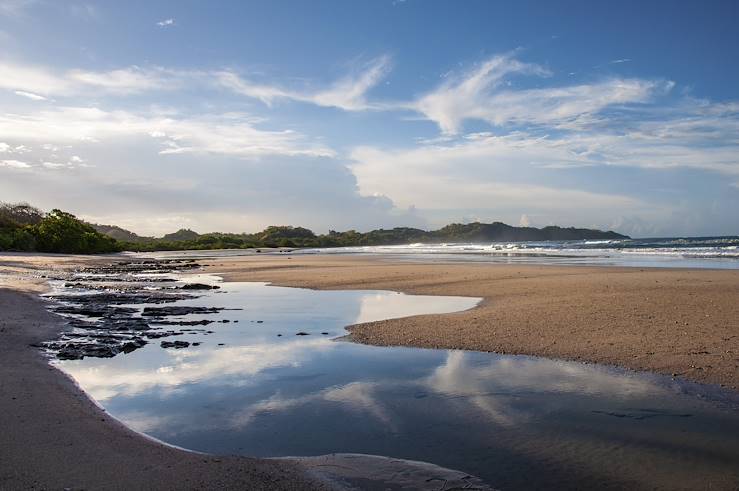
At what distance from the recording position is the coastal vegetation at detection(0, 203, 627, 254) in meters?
61.7

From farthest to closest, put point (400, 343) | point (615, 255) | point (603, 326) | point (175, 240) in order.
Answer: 1. point (175, 240)
2. point (615, 255)
3. point (603, 326)
4. point (400, 343)

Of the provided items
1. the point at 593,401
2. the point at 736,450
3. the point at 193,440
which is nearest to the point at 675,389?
the point at 593,401

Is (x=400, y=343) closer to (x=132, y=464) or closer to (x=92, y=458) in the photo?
(x=132, y=464)

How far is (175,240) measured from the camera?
458 feet

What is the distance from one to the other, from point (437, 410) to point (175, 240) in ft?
468

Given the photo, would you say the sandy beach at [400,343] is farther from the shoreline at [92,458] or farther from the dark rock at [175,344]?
the dark rock at [175,344]

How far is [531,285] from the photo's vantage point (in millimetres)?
21078

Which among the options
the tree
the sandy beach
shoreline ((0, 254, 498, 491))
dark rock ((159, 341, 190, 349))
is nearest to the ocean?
the sandy beach

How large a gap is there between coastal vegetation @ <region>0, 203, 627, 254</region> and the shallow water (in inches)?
2186

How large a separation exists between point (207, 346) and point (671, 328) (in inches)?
393

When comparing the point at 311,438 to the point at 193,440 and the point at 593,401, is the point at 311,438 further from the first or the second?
the point at 593,401

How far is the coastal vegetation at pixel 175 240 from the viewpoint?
202ft

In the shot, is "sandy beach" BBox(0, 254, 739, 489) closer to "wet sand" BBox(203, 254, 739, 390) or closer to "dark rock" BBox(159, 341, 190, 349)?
"wet sand" BBox(203, 254, 739, 390)

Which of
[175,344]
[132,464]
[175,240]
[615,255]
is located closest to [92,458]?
[132,464]
